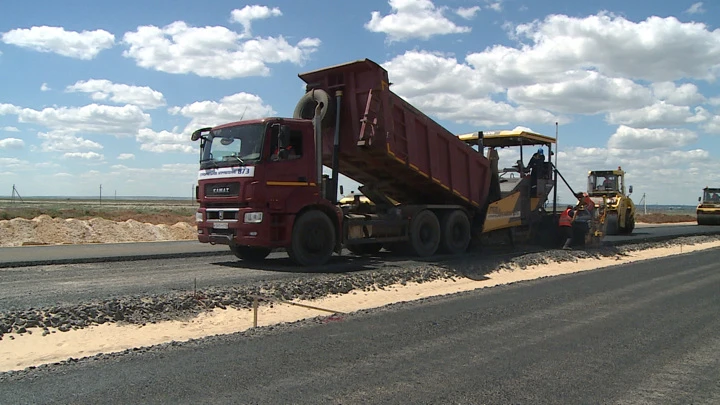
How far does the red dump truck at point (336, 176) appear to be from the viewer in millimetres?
10922

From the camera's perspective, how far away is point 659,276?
1141 centimetres

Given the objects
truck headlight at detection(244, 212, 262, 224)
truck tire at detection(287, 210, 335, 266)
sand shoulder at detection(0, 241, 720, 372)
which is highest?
truck headlight at detection(244, 212, 262, 224)

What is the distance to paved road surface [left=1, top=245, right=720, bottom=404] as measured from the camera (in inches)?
173

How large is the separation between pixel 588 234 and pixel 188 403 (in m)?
15.1

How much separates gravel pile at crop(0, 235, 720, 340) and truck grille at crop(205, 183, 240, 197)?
87.6 inches

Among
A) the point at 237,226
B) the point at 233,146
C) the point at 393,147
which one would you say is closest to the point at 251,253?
the point at 237,226

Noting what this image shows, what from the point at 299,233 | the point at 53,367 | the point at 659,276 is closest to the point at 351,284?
the point at 299,233

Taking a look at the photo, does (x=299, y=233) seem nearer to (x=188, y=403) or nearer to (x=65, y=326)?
(x=65, y=326)

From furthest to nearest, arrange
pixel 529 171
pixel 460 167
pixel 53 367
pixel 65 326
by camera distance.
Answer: pixel 529 171, pixel 460 167, pixel 65 326, pixel 53 367

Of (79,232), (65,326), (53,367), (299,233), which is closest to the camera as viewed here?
(53,367)

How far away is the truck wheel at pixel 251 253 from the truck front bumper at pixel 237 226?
1137mm

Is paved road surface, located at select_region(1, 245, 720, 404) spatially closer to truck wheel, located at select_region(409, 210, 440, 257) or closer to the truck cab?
the truck cab

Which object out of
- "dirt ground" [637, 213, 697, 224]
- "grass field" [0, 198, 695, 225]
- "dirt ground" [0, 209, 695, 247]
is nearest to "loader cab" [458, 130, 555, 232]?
"dirt ground" [0, 209, 695, 247]

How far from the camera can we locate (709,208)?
35781 mm
